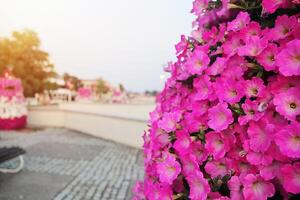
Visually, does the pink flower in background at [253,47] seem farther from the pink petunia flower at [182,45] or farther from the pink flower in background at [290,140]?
the pink petunia flower at [182,45]

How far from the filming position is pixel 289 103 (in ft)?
3.79

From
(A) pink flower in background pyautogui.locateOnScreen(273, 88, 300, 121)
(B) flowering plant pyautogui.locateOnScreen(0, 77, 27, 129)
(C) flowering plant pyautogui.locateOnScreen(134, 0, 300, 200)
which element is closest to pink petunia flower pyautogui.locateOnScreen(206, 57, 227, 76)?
(C) flowering plant pyautogui.locateOnScreen(134, 0, 300, 200)

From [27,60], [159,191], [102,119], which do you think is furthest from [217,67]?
[27,60]

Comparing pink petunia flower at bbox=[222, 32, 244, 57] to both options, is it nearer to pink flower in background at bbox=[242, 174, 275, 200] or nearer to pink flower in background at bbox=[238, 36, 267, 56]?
pink flower in background at bbox=[238, 36, 267, 56]

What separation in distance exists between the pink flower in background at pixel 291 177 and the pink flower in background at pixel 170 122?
22.2 inches

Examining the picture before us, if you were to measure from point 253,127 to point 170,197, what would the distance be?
0.47m

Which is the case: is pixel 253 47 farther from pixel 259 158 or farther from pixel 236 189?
pixel 236 189

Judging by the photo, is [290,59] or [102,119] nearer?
[290,59]

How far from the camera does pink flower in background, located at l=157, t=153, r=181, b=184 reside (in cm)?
147

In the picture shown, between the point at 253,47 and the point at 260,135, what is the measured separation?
318 mm

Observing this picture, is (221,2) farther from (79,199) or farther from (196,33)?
(79,199)

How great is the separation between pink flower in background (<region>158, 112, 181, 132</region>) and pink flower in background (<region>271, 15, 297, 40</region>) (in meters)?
0.51

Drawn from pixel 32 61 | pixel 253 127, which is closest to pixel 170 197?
pixel 253 127

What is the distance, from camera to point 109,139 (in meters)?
11.5
